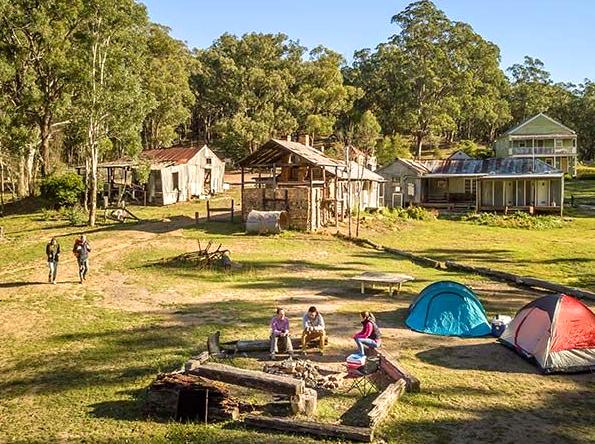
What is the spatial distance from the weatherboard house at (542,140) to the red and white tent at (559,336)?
55.6 meters

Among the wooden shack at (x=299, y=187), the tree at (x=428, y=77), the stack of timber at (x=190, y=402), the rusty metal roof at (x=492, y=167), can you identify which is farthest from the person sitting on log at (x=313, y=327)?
the tree at (x=428, y=77)

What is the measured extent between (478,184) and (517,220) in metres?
6.69

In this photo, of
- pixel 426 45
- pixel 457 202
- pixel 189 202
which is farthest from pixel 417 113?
pixel 189 202

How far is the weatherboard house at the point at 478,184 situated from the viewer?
1816 inches

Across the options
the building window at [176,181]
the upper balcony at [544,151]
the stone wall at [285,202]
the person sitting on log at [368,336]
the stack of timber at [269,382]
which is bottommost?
the stack of timber at [269,382]

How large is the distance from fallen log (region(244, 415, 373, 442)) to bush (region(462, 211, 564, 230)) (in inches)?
1327

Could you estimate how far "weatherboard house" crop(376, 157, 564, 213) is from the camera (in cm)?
4612

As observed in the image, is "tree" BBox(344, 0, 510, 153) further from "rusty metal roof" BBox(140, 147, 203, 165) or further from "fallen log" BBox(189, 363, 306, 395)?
"fallen log" BBox(189, 363, 306, 395)

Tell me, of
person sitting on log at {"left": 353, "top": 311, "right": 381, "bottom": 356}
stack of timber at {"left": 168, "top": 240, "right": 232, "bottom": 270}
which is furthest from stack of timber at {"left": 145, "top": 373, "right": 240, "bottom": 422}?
stack of timber at {"left": 168, "top": 240, "right": 232, "bottom": 270}

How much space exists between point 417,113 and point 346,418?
70.1 meters

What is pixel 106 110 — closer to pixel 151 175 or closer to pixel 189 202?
pixel 151 175

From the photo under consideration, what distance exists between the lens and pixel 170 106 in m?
59.0

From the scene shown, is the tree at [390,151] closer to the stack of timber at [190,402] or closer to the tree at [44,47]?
the tree at [44,47]

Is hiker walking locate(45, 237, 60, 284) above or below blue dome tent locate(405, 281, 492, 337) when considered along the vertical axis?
above
